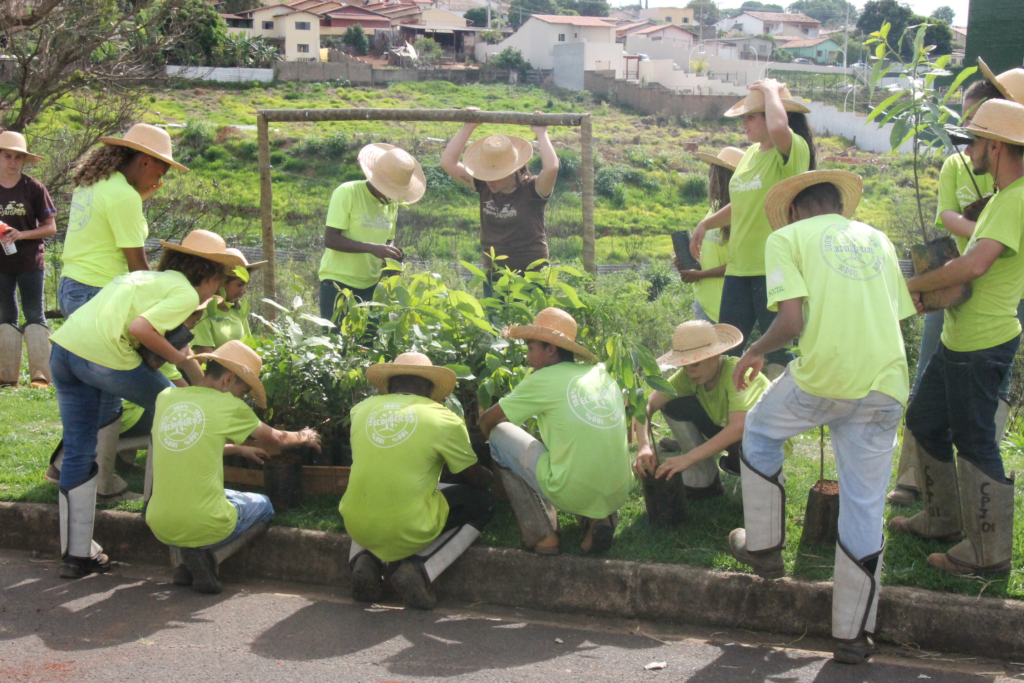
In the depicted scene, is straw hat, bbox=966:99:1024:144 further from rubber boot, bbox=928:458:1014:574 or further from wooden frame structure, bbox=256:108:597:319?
wooden frame structure, bbox=256:108:597:319

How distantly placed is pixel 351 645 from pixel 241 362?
4.99ft

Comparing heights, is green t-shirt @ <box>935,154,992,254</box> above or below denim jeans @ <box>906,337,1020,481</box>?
above

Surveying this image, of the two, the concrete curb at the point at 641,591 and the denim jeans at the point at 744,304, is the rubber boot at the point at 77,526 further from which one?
the denim jeans at the point at 744,304

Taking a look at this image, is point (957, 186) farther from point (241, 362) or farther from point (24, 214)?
point (24, 214)

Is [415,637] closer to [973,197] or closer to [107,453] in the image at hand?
[107,453]

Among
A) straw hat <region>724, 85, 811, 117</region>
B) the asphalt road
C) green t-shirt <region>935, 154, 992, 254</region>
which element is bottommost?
the asphalt road

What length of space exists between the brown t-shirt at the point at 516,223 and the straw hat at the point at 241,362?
2498 mm

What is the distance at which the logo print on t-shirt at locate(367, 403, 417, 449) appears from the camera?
14.4 ft

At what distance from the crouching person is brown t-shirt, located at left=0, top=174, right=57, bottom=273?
3643 millimetres

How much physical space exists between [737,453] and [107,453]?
3467mm

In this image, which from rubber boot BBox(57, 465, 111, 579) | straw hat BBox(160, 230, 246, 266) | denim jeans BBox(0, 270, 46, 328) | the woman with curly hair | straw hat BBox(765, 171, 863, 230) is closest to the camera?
straw hat BBox(765, 171, 863, 230)

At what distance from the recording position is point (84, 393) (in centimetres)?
489

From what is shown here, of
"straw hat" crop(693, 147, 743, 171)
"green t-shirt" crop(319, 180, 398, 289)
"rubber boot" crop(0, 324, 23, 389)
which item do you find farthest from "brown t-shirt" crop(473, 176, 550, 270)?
"rubber boot" crop(0, 324, 23, 389)

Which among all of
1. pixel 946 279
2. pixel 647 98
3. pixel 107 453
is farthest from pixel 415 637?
pixel 647 98
